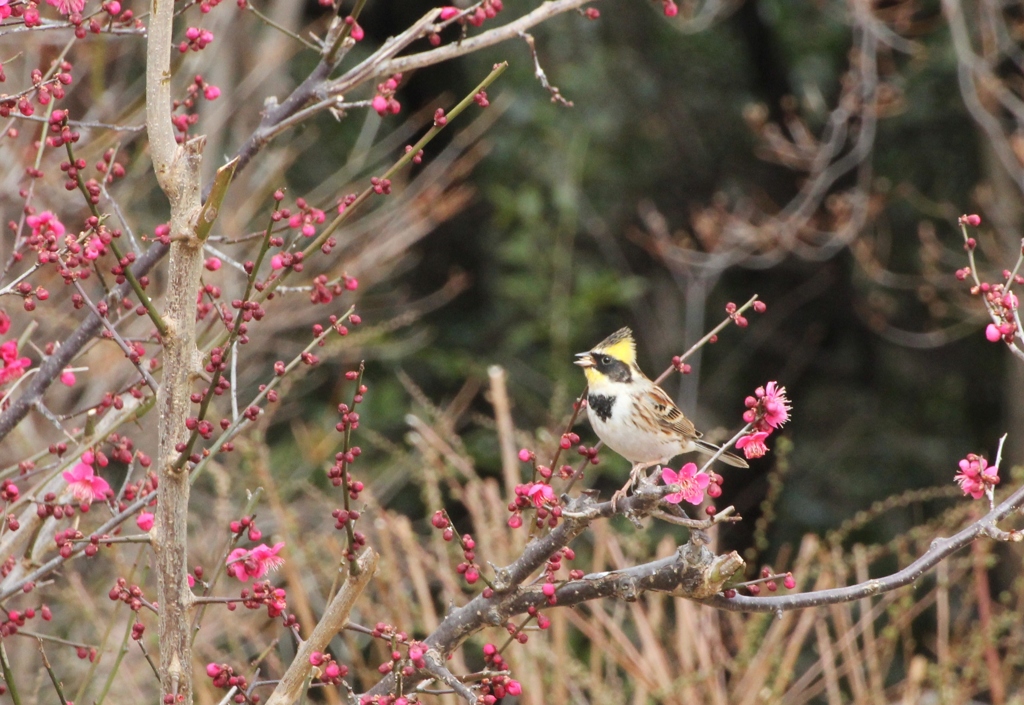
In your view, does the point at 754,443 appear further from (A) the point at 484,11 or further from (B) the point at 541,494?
(A) the point at 484,11

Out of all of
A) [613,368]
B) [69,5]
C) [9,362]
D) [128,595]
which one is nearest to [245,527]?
[128,595]

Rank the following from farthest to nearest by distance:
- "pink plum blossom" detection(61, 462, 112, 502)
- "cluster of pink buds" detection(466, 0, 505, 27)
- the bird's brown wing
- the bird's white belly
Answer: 1. the bird's brown wing
2. the bird's white belly
3. "cluster of pink buds" detection(466, 0, 505, 27)
4. "pink plum blossom" detection(61, 462, 112, 502)

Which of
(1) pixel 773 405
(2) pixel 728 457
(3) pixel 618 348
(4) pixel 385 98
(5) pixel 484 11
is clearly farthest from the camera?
(3) pixel 618 348

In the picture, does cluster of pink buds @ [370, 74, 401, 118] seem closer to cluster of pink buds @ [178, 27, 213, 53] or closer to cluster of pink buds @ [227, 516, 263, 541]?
cluster of pink buds @ [178, 27, 213, 53]

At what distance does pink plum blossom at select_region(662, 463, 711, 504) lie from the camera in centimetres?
236

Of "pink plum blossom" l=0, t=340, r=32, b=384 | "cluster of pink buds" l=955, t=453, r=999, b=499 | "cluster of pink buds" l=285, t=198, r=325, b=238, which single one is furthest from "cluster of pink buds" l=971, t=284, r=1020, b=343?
"pink plum blossom" l=0, t=340, r=32, b=384

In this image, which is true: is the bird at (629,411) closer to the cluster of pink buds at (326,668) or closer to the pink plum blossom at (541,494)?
the pink plum blossom at (541,494)

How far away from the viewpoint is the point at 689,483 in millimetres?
2412

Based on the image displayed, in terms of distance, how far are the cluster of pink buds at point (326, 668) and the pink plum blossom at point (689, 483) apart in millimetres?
740

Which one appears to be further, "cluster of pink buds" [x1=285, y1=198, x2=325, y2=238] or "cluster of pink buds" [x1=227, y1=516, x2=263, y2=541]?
"cluster of pink buds" [x1=285, y1=198, x2=325, y2=238]

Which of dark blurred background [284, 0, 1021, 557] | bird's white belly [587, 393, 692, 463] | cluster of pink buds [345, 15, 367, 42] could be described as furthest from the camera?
dark blurred background [284, 0, 1021, 557]

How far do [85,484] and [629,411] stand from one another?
1.57m

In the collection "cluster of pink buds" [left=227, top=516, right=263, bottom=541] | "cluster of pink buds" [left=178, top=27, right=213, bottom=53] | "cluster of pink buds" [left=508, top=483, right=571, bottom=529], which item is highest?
"cluster of pink buds" [left=178, top=27, right=213, bottom=53]

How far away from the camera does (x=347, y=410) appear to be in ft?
7.20
